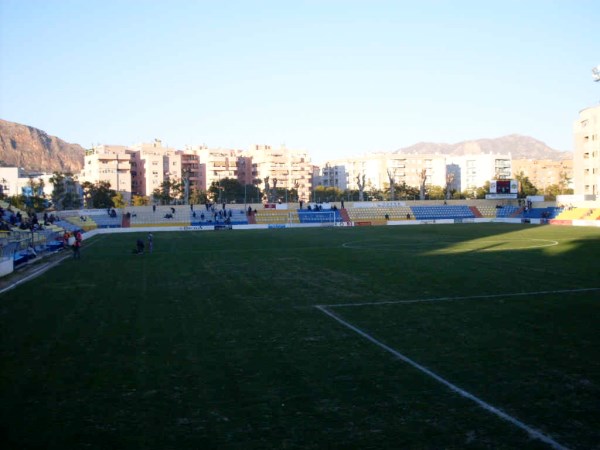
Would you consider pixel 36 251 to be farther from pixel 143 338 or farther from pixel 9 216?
pixel 143 338

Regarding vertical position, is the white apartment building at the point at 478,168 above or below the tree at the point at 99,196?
above

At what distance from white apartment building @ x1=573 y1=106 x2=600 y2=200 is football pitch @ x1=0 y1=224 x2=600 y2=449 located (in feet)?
266

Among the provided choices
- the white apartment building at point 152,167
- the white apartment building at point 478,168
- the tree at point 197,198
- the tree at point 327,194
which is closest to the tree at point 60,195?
the tree at point 197,198

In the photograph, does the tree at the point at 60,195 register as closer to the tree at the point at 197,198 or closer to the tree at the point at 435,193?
the tree at the point at 197,198

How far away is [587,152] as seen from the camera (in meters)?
93.3

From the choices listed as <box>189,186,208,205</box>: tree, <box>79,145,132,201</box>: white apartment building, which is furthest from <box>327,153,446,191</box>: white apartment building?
<box>79,145,132,201</box>: white apartment building

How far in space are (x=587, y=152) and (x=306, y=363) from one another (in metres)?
98.2

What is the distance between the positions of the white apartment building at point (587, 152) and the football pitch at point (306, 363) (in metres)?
80.9

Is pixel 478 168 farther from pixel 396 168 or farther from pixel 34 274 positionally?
pixel 34 274

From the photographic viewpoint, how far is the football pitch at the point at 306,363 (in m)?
6.81

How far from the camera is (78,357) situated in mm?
10477

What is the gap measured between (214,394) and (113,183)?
13798 cm

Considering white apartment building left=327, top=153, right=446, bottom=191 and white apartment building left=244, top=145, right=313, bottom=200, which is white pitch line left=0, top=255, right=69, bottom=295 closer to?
white apartment building left=244, top=145, right=313, bottom=200

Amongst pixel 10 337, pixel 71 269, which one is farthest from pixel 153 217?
pixel 10 337
